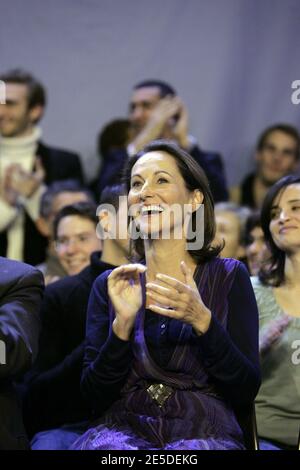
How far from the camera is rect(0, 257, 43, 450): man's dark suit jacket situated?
2.22 meters

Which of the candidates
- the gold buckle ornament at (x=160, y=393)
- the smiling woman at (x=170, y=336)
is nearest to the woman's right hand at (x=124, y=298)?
the smiling woman at (x=170, y=336)

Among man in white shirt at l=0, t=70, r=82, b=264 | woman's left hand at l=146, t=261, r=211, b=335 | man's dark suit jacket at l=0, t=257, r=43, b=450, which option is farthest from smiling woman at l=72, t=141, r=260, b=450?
man in white shirt at l=0, t=70, r=82, b=264

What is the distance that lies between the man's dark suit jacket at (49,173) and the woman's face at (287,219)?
145 centimetres

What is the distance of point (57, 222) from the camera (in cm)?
340

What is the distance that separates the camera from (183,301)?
2.14 meters

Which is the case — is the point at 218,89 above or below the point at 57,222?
above

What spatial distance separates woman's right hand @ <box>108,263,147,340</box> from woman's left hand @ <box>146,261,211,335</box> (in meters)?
0.08

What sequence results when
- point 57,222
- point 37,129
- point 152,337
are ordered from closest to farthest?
point 152,337 → point 57,222 → point 37,129

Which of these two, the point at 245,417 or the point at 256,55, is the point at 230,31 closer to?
the point at 256,55

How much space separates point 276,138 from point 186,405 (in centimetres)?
217

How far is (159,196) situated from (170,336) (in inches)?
13.7

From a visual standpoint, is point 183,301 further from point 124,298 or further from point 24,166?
point 24,166

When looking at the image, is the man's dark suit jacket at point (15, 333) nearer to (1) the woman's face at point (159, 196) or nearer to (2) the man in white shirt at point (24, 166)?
(1) the woman's face at point (159, 196)
